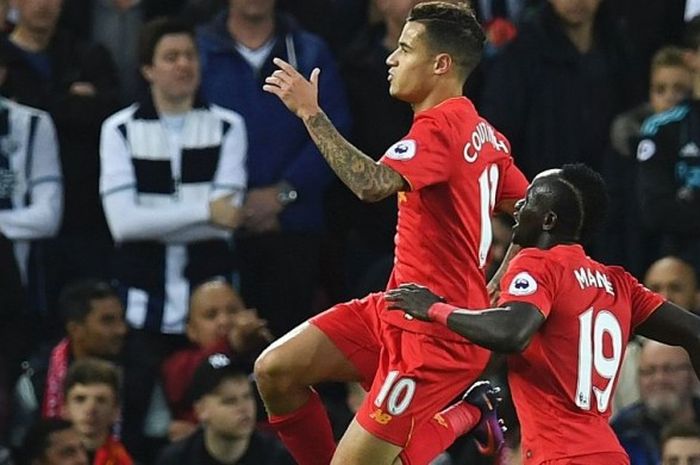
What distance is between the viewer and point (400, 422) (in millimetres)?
7980

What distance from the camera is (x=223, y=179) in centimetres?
1130

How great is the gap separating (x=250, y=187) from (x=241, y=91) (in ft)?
1.70

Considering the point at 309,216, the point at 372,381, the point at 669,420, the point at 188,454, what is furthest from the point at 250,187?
the point at 372,381

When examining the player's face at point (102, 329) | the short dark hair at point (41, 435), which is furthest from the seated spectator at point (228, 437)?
the player's face at point (102, 329)

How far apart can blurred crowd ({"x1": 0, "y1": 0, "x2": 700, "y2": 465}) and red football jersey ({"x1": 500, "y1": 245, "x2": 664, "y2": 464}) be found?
2.99 metres

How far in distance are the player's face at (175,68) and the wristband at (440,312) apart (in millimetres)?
4120

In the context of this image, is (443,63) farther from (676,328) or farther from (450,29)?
(676,328)

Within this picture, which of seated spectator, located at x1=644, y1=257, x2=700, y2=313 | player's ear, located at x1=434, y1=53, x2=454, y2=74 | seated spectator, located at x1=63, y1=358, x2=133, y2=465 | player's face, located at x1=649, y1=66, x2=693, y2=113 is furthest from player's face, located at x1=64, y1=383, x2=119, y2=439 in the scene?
player's face, located at x1=649, y1=66, x2=693, y2=113

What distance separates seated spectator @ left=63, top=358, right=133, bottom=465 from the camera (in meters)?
10.3

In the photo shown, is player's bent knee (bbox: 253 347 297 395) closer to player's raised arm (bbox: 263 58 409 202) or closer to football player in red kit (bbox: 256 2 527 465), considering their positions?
football player in red kit (bbox: 256 2 527 465)

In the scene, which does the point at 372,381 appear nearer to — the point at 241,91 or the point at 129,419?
the point at 129,419

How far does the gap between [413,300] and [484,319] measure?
30cm

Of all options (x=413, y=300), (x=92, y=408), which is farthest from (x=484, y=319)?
(x=92, y=408)

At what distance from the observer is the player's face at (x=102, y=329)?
1087 centimetres
